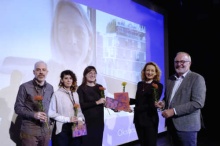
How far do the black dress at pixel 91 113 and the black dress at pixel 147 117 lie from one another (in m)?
0.49

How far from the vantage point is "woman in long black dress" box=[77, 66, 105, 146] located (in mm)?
3182

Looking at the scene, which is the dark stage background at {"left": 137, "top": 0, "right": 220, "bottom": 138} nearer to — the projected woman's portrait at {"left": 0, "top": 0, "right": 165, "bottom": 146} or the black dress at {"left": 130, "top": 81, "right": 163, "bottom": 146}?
the projected woman's portrait at {"left": 0, "top": 0, "right": 165, "bottom": 146}

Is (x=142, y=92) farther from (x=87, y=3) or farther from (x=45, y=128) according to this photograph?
(x=87, y=3)

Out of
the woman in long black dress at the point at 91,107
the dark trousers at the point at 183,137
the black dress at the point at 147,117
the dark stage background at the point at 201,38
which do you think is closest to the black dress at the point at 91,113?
the woman in long black dress at the point at 91,107

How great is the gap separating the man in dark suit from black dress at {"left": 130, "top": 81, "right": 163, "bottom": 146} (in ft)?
1.53

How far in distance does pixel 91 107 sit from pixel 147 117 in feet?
2.30

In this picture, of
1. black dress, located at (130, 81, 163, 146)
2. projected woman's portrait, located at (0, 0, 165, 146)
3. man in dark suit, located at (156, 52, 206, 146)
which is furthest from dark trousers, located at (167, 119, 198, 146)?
projected woman's portrait, located at (0, 0, 165, 146)

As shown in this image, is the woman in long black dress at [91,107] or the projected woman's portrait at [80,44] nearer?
the woman in long black dress at [91,107]

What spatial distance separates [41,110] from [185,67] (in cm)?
153

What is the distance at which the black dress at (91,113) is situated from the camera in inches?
125

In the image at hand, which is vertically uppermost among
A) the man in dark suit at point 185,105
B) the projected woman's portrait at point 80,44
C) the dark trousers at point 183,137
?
the projected woman's portrait at point 80,44

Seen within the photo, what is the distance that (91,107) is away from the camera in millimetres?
3217

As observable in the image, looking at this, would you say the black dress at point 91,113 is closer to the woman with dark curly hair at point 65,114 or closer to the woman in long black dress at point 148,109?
the woman with dark curly hair at point 65,114

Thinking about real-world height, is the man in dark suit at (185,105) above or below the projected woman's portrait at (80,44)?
below
